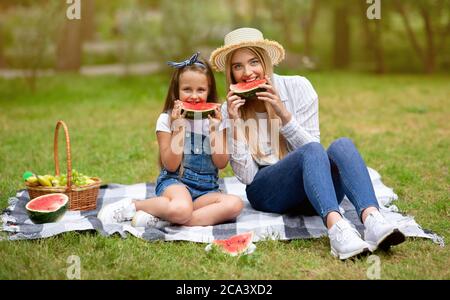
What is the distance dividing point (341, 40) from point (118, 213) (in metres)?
12.9

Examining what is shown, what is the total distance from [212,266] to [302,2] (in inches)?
455

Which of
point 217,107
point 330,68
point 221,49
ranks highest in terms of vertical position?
point 221,49

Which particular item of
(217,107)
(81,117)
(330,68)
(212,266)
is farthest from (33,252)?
(330,68)

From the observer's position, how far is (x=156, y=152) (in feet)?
24.1

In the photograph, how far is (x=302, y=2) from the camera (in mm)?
14492

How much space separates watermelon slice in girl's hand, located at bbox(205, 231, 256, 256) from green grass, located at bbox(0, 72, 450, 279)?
0.25 feet

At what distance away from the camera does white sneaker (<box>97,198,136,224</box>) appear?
14.7ft

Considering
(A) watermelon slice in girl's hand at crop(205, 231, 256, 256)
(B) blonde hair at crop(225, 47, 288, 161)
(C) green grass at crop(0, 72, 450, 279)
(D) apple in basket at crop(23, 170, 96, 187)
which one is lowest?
(C) green grass at crop(0, 72, 450, 279)

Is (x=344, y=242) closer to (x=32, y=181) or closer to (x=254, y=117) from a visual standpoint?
(x=254, y=117)

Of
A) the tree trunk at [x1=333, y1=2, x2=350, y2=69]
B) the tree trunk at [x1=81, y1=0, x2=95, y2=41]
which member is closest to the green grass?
the tree trunk at [x1=333, y1=2, x2=350, y2=69]

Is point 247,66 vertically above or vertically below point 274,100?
above

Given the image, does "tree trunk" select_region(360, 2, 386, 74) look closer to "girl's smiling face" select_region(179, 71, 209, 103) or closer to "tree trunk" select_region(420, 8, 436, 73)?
"tree trunk" select_region(420, 8, 436, 73)

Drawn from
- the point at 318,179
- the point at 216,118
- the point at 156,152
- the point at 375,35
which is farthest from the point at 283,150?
the point at 375,35
